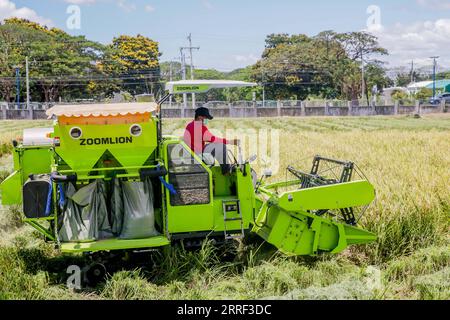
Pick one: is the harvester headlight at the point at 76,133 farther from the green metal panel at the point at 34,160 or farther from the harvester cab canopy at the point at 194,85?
the harvester cab canopy at the point at 194,85

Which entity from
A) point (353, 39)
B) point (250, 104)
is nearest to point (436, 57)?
point (353, 39)

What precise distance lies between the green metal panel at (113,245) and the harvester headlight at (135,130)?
1309 mm

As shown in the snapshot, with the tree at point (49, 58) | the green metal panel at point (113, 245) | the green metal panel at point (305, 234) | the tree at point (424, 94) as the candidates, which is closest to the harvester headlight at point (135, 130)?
the green metal panel at point (113, 245)

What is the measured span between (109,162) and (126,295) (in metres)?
1.65

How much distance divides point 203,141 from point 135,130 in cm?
122

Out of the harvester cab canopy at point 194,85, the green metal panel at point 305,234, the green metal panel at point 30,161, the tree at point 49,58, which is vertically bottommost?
the green metal panel at point 305,234

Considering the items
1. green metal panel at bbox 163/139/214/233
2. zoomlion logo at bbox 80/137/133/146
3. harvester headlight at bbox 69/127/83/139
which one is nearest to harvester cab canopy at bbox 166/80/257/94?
green metal panel at bbox 163/139/214/233

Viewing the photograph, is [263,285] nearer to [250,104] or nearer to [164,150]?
[164,150]

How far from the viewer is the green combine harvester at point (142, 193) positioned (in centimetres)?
681

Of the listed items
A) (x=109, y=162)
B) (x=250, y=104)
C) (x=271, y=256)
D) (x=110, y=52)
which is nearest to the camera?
(x=109, y=162)

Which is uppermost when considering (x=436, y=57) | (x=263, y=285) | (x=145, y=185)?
(x=436, y=57)

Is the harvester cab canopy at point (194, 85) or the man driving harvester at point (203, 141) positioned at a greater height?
the harvester cab canopy at point (194, 85)

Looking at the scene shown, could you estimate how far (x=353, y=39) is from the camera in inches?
2901

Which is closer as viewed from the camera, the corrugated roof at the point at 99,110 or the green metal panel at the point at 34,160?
the corrugated roof at the point at 99,110
